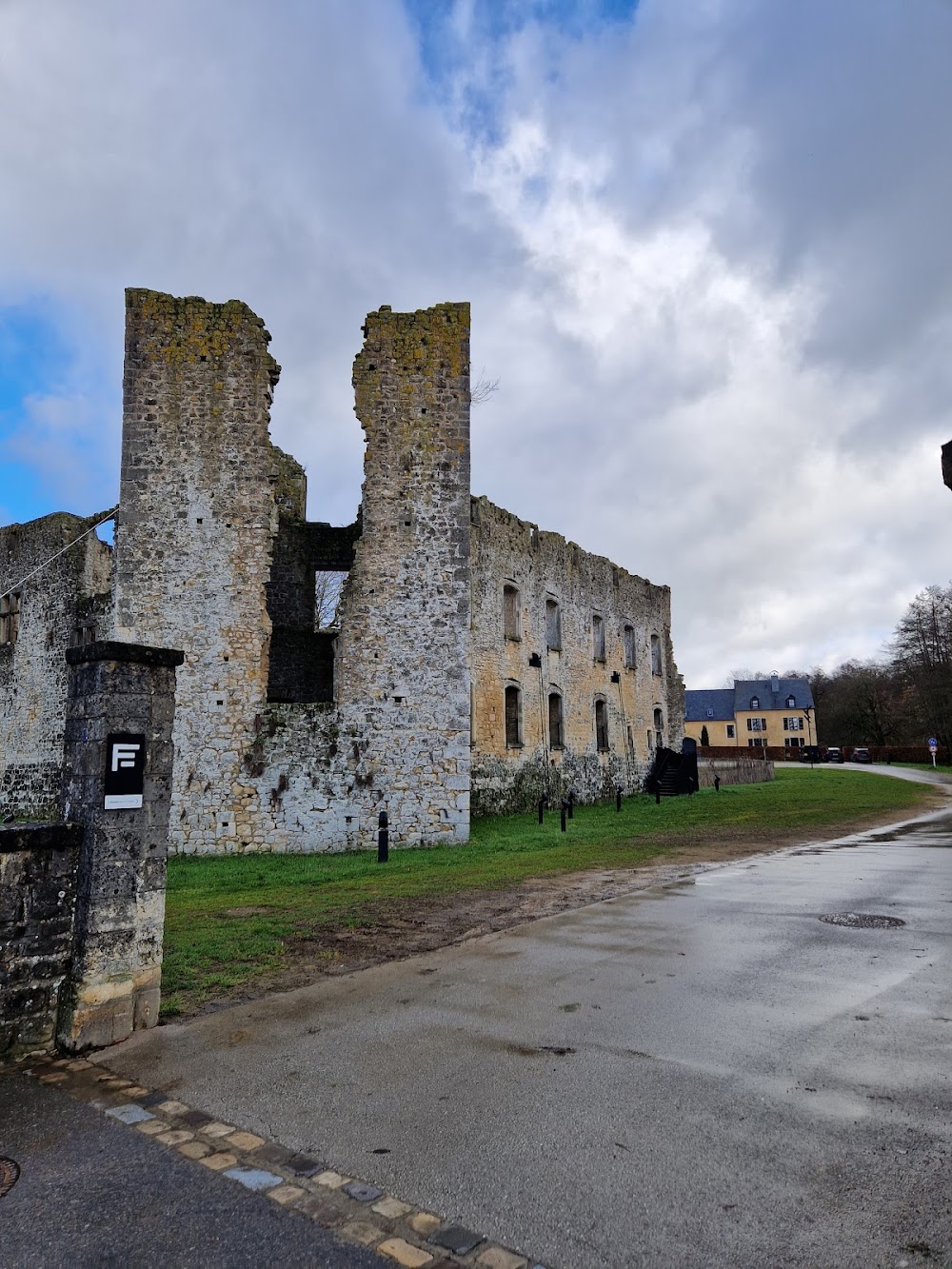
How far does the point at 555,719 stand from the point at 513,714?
291 centimetres

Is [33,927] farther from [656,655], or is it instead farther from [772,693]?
[772,693]

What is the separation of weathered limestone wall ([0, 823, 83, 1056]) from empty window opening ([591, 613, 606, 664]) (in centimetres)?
2538

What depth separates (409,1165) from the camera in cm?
358

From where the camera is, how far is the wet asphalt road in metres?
3.10

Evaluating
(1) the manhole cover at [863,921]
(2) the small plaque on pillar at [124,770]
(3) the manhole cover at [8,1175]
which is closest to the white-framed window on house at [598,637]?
(1) the manhole cover at [863,921]

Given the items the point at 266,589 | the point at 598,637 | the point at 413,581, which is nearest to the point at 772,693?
the point at 598,637

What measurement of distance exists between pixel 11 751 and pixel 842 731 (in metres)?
68.3

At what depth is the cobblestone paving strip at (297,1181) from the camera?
2.99m

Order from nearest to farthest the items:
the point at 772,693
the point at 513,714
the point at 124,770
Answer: the point at 124,770
the point at 513,714
the point at 772,693

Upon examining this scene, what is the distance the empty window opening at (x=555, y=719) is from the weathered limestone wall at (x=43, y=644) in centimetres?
1365

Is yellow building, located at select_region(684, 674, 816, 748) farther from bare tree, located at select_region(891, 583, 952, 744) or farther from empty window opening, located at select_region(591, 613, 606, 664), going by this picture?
empty window opening, located at select_region(591, 613, 606, 664)

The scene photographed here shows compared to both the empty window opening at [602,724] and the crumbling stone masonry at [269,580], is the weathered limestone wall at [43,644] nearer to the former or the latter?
A: the crumbling stone masonry at [269,580]

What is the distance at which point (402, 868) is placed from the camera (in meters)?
13.3

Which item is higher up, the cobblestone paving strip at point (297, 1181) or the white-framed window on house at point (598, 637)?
the white-framed window on house at point (598, 637)
